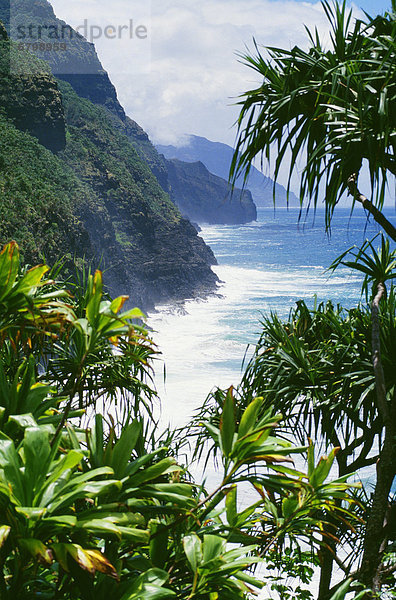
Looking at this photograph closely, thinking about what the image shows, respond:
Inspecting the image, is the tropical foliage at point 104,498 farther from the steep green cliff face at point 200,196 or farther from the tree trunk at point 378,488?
the steep green cliff face at point 200,196

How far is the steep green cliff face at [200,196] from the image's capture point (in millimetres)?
90125

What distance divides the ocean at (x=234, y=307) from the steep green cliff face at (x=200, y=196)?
20.9 m

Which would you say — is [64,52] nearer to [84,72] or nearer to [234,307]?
[84,72]

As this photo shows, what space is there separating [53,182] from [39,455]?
27.3m

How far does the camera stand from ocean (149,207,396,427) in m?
18.0

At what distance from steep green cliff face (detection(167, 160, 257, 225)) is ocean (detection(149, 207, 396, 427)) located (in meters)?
20.9

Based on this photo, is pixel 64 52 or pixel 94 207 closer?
pixel 94 207

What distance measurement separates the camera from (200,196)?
9081cm

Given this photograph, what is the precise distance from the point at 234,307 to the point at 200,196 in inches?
2381

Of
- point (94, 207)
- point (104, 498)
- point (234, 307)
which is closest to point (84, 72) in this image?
point (94, 207)

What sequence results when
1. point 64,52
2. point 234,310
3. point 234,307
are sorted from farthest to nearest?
point 64,52 < point 234,307 < point 234,310

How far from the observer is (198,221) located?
91562mm

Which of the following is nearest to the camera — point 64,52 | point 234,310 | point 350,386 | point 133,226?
point 350,386

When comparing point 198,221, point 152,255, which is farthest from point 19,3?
point 198,221
